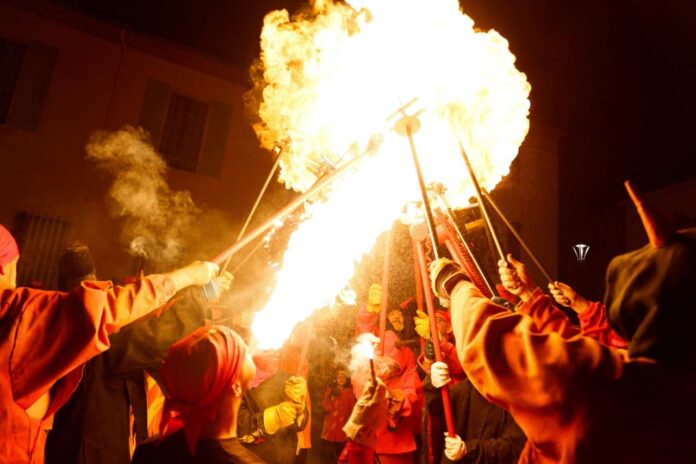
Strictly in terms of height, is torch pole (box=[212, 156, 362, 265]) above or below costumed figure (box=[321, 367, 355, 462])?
above

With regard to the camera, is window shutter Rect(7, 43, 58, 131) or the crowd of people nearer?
the crowd of people

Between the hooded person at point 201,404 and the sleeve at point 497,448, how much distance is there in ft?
8.03

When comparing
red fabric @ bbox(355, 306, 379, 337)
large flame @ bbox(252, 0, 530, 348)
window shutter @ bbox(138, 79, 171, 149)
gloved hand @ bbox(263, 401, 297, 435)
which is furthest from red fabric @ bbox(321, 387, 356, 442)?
window shutter @ bbox(138, 79, 171, 149)

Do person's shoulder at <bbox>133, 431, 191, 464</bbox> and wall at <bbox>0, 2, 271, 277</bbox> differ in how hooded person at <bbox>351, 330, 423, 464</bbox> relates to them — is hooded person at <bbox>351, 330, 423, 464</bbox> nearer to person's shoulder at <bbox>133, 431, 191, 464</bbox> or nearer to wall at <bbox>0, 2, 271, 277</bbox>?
person's shoulder at <bbox>133, 431, 191, 464</bbox>

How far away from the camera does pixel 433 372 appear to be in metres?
3.84

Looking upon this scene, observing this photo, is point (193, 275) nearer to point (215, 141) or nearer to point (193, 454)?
point (193, 454)

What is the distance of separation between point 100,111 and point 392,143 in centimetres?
1164

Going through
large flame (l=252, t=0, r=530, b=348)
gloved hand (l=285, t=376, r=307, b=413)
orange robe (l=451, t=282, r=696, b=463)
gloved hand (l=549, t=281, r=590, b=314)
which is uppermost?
large flame (l=252, t=0, r=530, b=348)

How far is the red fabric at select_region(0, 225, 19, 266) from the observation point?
2.83 m

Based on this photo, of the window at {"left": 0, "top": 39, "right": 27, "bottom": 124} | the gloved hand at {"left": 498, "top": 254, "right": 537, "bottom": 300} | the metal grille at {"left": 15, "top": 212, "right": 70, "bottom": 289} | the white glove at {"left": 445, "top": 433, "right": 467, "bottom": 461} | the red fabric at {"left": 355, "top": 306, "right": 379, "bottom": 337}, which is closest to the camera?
the gloved hand at {"left": 498, "top": 254, "right": 537, "bottom": 300}

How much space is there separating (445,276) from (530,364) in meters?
0.78

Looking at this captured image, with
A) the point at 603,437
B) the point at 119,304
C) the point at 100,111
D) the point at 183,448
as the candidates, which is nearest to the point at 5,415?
the point at 119,304

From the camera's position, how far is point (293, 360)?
6391 millimetres

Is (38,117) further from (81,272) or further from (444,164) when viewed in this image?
(444,164)
